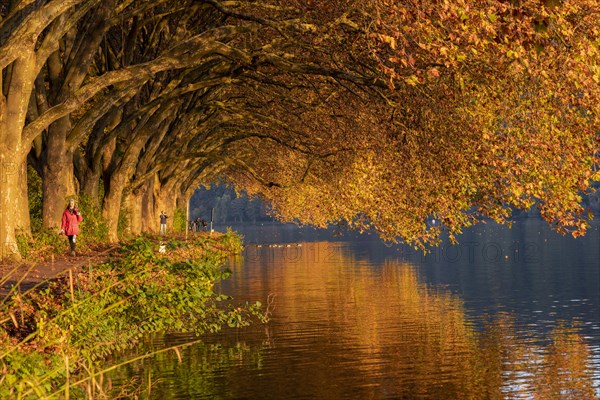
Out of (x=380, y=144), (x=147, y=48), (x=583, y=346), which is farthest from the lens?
(x=147, y=48)

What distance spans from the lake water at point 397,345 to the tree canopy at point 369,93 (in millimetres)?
2859

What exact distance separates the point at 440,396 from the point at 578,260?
173 ft

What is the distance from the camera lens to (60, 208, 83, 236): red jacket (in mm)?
32281

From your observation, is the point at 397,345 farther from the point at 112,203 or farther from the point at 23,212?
the point at 112,203

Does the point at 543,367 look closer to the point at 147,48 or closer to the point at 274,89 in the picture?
the point at 147,48

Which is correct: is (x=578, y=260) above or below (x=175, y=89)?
below

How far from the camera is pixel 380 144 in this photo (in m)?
33.3

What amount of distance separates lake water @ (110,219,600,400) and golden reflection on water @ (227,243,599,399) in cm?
3

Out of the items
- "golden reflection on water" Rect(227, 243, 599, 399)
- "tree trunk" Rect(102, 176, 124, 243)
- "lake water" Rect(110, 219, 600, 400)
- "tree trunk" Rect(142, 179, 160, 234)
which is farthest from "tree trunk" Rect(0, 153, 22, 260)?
"tree trunk" Rect(142, 179, 160, 234)

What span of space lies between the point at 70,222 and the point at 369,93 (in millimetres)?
9784

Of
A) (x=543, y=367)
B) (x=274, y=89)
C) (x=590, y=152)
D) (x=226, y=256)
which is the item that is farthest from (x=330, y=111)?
(x=226, y=256)

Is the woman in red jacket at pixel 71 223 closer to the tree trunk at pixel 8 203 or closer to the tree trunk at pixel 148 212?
the tree trunk at pixel 8 203

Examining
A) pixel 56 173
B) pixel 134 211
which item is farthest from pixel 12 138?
pixel 134 211

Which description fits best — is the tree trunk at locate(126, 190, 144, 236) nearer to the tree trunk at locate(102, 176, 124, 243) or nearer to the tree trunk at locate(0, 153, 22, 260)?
the tree trunk at locate(102, 176, 124, 243)
